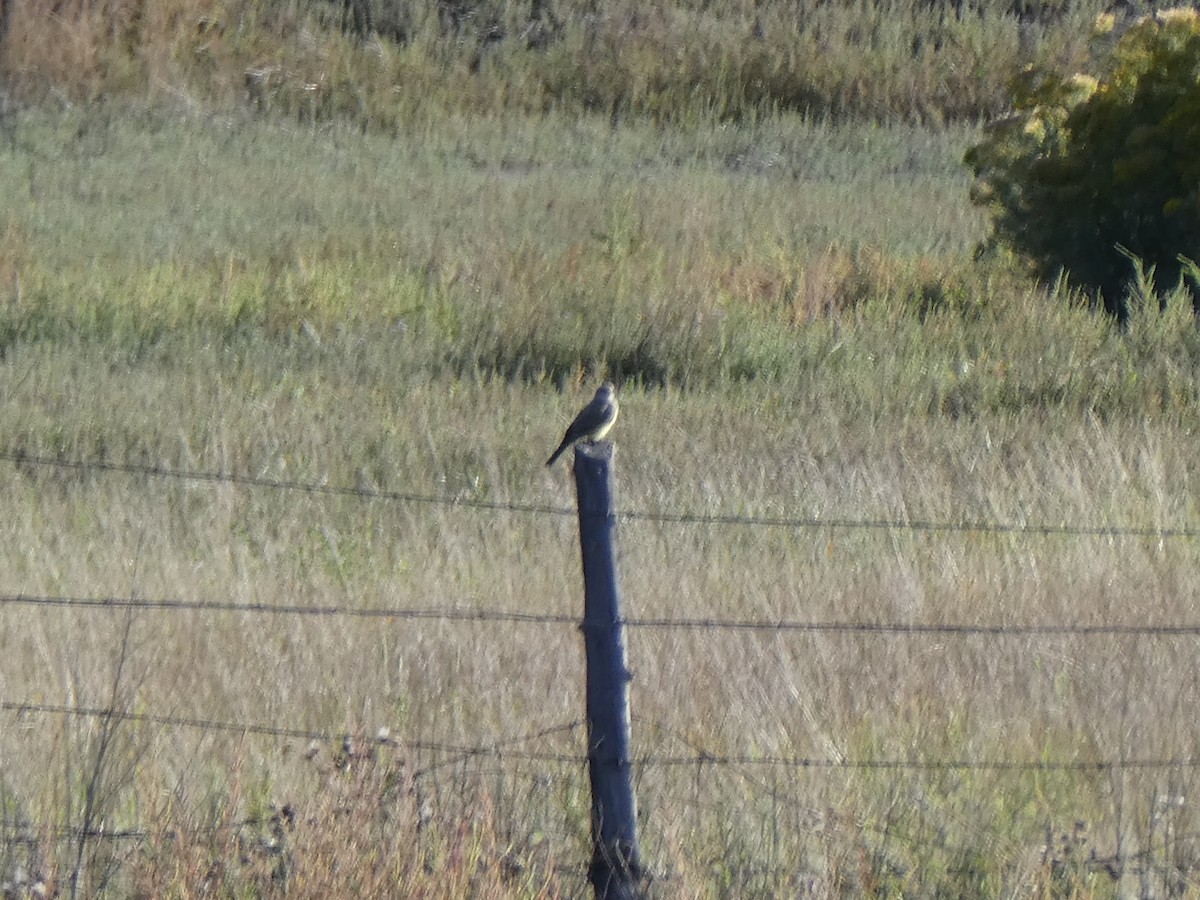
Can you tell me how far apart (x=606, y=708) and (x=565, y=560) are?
2.81 meters

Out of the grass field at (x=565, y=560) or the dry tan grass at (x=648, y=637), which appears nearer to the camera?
the grass field at (x=565, y=560)

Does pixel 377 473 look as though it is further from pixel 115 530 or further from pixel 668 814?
pixel 668 814

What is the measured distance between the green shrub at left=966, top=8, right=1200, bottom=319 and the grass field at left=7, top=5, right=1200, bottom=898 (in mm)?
579

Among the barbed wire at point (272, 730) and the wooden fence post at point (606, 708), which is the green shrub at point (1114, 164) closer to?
the barbed wire at point (272, 730)

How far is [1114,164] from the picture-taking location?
11.9 meters

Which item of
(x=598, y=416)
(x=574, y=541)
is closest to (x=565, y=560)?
Answer: (x=574, y=541)

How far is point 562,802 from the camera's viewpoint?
4203 millimetres

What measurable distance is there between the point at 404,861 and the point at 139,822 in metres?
0.66

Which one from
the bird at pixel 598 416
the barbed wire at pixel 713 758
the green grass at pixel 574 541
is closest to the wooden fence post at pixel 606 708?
the green grass at pixel 574 541

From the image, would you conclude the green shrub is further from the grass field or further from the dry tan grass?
the dry tan grass

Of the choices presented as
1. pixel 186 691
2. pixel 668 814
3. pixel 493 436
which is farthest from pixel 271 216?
pixel 668 814

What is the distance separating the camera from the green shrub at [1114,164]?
466 inches

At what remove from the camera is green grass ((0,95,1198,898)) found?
4.04 metres

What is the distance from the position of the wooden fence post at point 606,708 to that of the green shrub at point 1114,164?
878cm
